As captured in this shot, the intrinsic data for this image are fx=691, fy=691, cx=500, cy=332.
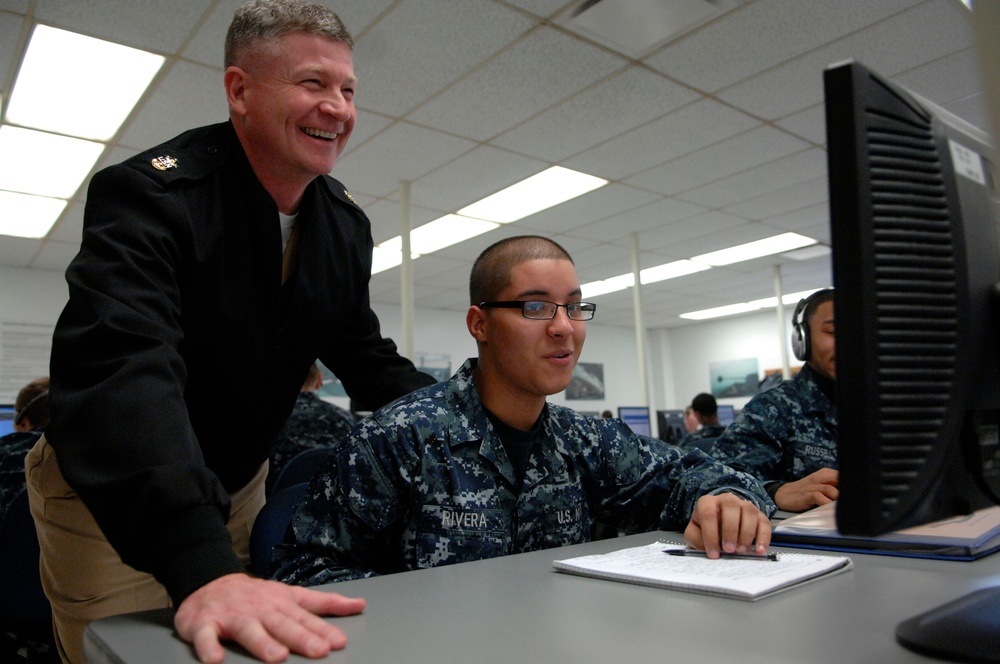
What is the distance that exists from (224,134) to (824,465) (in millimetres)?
1609

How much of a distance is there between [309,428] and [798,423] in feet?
5.78

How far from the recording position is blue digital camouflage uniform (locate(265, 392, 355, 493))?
262 centimetres

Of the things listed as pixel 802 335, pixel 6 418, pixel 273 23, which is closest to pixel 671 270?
pixel 802 335

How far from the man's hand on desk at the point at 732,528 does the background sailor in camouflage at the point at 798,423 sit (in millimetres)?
948

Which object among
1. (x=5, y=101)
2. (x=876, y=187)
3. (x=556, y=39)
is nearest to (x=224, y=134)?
(x=876, y=187)

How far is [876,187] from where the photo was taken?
43 centimetres

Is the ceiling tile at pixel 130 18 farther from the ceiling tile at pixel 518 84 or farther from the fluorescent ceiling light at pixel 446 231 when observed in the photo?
the fluorescent ceiling light at pixel 446 231

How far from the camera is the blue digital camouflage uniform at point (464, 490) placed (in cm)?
102

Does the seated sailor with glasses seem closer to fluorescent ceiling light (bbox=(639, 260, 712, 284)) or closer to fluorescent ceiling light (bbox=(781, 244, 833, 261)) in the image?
fluorescent ceiling light (bbox=(639, 260, 712, 284))

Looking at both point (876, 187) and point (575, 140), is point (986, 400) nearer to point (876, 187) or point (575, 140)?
point (876, 187)

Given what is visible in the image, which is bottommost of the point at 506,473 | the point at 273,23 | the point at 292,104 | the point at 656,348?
the point at 506,473

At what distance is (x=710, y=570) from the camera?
73 cm

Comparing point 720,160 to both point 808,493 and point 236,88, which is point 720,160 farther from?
point 236,88

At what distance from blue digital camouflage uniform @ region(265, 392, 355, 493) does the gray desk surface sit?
1961mm
